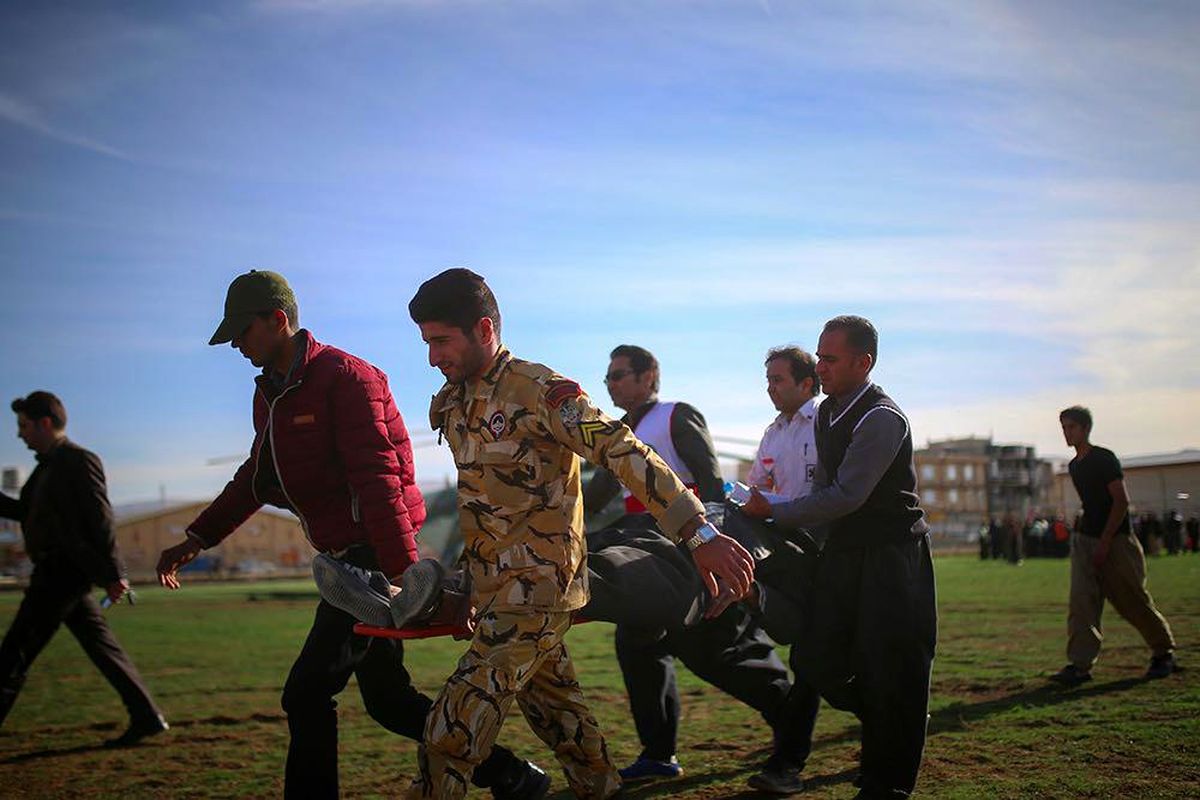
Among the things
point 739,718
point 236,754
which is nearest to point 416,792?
point 236,754

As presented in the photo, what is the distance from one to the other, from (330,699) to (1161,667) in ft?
24.2

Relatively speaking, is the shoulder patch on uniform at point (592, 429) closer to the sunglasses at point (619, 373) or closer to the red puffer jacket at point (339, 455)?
the red puffer jacket at point (339, 455)

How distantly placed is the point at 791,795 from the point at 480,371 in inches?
114

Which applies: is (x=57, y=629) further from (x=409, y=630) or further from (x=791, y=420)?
(x=791, y=420)

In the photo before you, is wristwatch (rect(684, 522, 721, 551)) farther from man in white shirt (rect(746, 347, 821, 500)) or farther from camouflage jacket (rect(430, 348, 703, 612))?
man in white shirt (rect(746, 347, 821, 500))

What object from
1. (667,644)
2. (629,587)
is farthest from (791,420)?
(629,587)

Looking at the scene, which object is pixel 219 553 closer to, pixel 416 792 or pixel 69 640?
pixel 69 640

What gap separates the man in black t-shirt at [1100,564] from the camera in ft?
30.1

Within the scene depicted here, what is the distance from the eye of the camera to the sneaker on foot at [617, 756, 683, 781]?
6.36 meters

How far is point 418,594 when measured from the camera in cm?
416

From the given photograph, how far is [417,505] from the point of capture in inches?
205

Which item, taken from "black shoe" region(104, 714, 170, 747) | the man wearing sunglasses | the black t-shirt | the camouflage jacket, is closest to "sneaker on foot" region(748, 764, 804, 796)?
the man wearing sunglasses

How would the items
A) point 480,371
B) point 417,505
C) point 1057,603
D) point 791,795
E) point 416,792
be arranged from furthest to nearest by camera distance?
point 1057,603 < point 791,795 < point 417,505 < point 480,371 < point 416,792

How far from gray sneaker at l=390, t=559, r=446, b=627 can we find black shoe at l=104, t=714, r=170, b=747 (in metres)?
5.02
